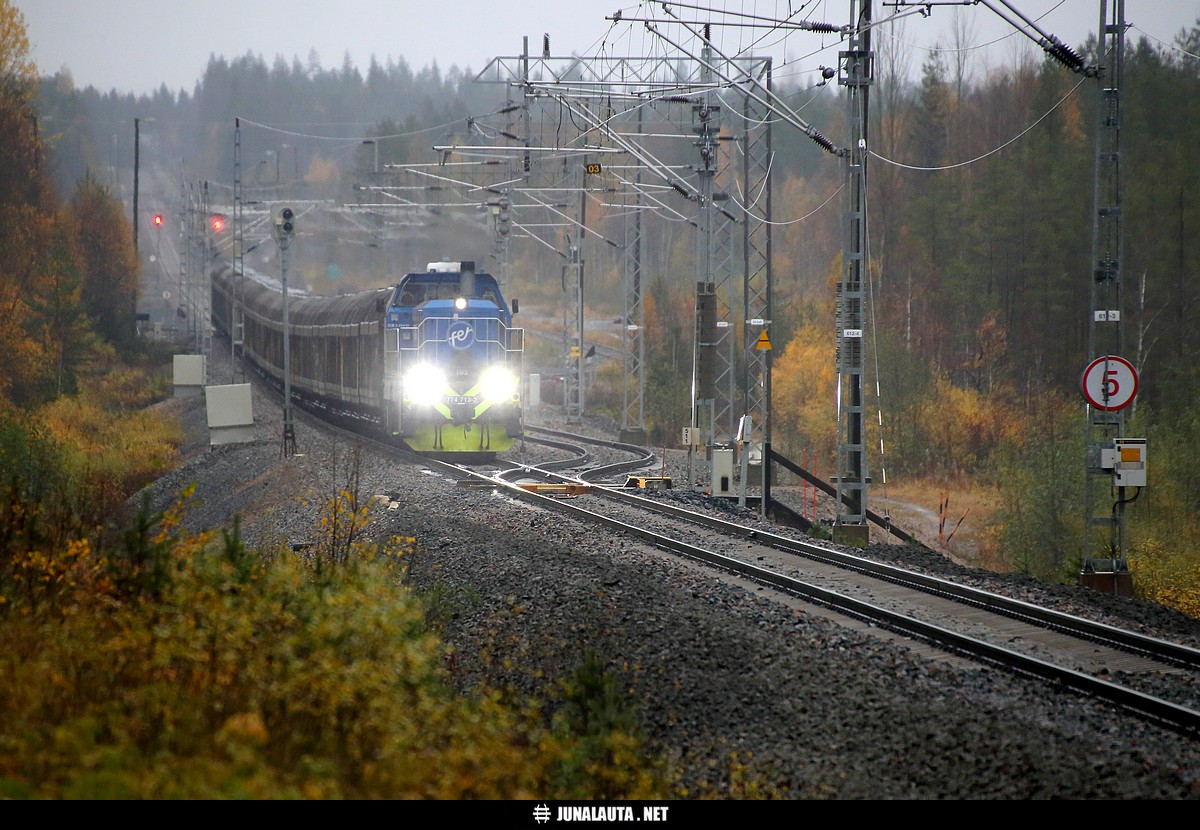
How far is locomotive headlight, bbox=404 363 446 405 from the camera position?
23781mm

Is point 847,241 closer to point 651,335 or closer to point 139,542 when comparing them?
point 139,542

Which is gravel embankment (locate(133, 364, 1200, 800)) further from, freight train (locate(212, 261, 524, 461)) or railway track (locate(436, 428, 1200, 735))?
freight train (locate(212, 261, 524, 461))

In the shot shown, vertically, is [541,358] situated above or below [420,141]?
below

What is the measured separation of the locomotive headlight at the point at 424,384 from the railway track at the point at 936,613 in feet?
17.1

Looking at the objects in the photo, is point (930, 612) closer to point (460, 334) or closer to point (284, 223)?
point (460, 334)

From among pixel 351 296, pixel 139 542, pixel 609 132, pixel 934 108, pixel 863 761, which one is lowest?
pixel 863 761

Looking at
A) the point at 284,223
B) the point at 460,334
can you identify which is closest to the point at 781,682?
the point at 460,334

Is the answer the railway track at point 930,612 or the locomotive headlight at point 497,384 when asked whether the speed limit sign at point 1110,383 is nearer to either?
Answer: the railway track at point 930,612

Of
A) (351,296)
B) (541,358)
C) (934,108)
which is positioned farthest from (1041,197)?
(541,358)

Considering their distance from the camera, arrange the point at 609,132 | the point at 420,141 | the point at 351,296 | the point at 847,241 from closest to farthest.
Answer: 1. the point at 847,241
2. the point at 609,132
3. the point at 351,296
4. the point at 420,141

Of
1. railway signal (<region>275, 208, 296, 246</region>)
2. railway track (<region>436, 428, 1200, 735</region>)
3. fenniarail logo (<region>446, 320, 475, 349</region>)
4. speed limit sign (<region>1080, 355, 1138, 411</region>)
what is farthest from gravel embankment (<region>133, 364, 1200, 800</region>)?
railway signal (<region>275, 208, 296, 246</region>)

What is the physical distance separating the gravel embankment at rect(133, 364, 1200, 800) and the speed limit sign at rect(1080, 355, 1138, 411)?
233 centimetres

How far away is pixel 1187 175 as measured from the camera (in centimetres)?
3769

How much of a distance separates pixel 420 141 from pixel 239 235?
6824 cm
